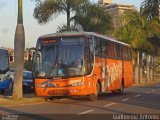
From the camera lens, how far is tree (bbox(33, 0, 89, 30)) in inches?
1407

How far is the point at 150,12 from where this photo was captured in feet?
79.6

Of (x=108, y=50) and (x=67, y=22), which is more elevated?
(x=67, y=22)

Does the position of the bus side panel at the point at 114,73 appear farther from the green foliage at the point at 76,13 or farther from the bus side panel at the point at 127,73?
the green foliage at the point at 76,13

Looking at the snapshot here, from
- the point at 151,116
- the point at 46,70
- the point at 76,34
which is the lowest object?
the point at 151,116

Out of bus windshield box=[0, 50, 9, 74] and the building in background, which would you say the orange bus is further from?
the building in background

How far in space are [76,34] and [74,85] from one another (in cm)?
248

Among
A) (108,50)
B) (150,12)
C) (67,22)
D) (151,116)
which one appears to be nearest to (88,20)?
(67,22)

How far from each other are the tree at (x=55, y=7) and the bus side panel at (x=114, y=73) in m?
7.35

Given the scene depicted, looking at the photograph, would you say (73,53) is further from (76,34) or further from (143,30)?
(143,30)

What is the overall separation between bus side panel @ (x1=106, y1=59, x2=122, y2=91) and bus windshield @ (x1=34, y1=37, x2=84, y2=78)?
4270 millimetres

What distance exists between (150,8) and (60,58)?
5.35 metres

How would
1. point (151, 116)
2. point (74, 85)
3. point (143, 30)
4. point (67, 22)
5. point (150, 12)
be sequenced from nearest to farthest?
1. point (151, 116)
2. point (74, 85)
3. point (150, 12)
4. point (67, 22)
5. point (143, 30)

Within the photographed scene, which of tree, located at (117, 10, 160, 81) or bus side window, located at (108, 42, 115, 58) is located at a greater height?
tree, located at (117, 10, 160, 81)

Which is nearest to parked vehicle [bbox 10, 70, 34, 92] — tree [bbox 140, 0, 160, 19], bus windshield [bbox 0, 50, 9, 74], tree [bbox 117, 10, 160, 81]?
bus windshield [bbox 0, 50, 9, 74]
